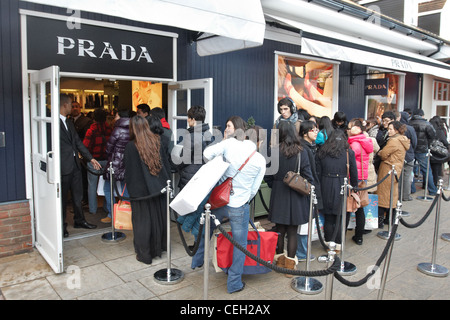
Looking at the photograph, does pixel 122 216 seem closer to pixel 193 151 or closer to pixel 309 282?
pixel 193 151

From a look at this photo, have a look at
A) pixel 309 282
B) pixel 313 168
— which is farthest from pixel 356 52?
pixel 309 282

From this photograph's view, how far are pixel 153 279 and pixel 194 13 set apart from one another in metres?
Result: 2.93

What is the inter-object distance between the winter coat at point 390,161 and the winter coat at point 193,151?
307 cm

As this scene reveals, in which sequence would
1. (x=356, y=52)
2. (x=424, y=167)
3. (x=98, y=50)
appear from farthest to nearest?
(x=424, y=167), (x=356, y=52), (x=98, y=50)

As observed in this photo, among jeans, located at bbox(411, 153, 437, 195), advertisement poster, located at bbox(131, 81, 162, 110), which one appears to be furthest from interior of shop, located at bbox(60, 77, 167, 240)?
jeans, located at bbox(411, 153, 437, 195)

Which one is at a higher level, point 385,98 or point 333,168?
point 385,98

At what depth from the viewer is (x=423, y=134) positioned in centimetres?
823

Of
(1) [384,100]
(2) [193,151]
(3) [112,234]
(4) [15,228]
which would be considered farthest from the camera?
(1) [384,100]

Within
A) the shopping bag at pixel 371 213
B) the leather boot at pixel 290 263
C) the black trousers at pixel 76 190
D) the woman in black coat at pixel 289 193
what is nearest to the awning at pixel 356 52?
the woman in black coat at pixel 289 193

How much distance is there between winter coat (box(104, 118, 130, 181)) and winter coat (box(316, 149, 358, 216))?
2.60 metres

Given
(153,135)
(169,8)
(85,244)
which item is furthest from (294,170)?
(85,244)

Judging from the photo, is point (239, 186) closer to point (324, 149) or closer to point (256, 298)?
point (256, 298)

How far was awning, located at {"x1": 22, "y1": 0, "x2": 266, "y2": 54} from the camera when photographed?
11.1ft

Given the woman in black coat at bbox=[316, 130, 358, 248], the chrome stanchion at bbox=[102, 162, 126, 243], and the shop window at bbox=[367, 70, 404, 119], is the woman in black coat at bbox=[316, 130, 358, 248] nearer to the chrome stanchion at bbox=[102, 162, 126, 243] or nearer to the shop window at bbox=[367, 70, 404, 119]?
the chrome stanchion at bbox=[102, 162, 126, 243]
